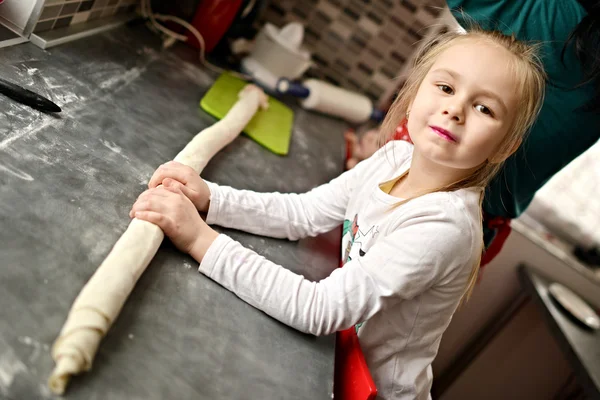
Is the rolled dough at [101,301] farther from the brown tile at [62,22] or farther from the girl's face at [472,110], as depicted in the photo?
the brown tile at [62,22]

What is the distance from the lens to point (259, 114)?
5.05 ft

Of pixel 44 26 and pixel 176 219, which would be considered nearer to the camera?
pixel 176 219

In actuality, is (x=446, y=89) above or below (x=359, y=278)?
above

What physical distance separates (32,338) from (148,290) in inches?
6.6

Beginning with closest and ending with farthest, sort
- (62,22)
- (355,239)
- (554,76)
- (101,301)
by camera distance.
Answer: (101,301) < (355,239) < (554,76) < (62,22)

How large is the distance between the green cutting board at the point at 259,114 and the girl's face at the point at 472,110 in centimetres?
62

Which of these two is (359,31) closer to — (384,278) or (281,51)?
(281,51)

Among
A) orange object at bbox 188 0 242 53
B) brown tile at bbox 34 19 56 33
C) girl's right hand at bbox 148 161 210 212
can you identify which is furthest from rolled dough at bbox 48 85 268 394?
orange object at bbox 188 0 242 53

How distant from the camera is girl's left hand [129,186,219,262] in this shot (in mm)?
778

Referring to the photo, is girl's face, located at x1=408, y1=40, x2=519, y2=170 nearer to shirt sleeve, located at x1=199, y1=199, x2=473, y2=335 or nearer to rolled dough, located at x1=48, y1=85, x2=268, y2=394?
shirt sleeve, located at x1=199, y1=199, x2=473, y2=335

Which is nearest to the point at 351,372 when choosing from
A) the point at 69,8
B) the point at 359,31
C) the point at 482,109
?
the point at 482,109

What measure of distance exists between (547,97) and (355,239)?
0.52 meters

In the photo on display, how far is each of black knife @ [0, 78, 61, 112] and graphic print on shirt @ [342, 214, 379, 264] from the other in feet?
1.87

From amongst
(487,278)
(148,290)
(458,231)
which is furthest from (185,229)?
(487,278)
